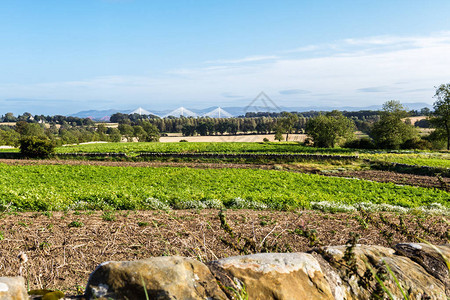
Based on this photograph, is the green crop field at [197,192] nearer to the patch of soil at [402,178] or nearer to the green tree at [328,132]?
the patch of soil at [402,178]

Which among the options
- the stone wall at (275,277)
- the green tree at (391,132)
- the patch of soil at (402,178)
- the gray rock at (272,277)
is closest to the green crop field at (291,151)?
the patch of soil at (402,178)

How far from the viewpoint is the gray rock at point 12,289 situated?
5.94 feet

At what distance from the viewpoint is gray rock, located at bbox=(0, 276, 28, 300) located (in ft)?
5.94

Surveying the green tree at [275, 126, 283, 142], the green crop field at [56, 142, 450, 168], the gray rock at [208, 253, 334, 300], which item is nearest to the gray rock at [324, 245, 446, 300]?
the gray rock at [208, 253, 334, 300]

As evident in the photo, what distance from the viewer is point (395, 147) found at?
62.2m

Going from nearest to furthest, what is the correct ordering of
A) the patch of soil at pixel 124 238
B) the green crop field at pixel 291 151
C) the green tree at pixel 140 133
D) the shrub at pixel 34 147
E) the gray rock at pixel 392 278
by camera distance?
the gray rock at pixel 392 278, the patch of soil at pixel 124 238, the green crop field at pixel 291 151, the shrub at pixel 34 147, the green tree at pixel 140 133

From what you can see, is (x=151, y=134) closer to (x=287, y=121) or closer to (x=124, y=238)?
(x=287, y=121)

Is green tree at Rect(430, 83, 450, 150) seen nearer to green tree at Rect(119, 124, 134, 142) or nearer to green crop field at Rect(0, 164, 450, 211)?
green crop field at Rect(0, 164, 450, 211)

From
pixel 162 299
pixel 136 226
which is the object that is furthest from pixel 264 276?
pixel 136 226

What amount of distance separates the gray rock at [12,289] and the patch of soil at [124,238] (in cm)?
307

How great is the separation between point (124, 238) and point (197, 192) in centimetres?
903

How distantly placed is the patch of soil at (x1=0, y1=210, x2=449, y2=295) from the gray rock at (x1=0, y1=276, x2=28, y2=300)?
3.07 m

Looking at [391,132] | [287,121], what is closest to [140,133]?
[287,121]

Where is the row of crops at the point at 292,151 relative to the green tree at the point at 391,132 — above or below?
below
